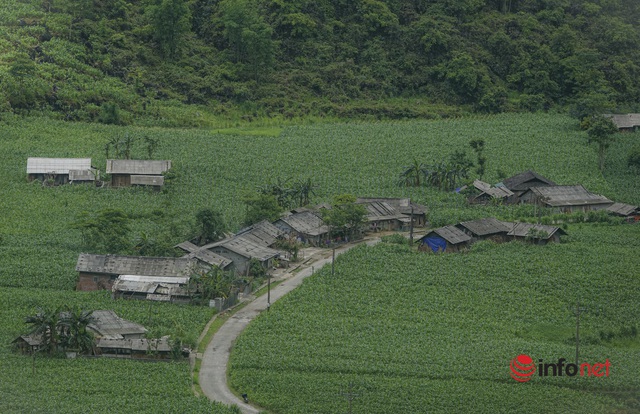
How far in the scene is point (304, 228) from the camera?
320 feet

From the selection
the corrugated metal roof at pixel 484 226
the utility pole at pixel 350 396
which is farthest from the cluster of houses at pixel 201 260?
the utility pole at pixel 350 396

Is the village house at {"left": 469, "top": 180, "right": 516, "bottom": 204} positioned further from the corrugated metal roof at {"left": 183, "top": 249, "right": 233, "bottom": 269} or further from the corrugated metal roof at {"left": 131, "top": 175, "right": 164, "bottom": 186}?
the corrugated metal roof at {"left": 183, "top": 249, "right": 233, "bottom": 269}

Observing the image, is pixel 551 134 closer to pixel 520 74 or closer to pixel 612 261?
pixel 520 74

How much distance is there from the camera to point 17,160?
11281cm

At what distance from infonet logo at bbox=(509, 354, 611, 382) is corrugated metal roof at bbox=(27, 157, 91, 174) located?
49.7m

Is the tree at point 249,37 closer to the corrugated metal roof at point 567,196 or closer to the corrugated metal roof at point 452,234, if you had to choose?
the corrugated metal roof at point 567,196

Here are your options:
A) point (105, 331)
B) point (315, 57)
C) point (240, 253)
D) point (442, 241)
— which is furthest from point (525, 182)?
point (105, 331)

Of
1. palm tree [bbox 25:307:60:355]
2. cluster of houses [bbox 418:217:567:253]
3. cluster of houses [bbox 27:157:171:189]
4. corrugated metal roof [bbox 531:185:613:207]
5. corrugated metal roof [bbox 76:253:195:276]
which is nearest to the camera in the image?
palm tree [bbox 25:307:60:355]

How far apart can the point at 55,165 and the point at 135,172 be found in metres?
6.70

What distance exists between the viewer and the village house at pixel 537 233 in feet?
317

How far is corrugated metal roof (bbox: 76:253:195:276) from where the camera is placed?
83.8 m

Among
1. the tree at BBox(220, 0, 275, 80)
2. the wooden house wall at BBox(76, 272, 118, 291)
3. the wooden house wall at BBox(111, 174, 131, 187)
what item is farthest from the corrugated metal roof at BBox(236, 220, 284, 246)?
the tree at BBox(220, 0, 275, 80)

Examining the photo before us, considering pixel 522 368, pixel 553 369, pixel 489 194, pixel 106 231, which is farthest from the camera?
pixel 489 194

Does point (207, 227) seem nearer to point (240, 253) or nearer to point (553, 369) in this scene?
point (240, 253)
